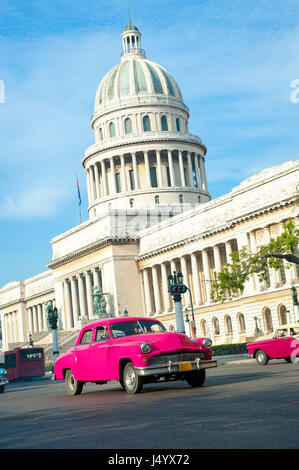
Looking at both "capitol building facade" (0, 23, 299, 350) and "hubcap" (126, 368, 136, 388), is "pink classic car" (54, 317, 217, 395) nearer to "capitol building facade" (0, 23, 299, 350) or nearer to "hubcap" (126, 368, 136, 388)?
"hubcap" (126, 368, 136, 388)

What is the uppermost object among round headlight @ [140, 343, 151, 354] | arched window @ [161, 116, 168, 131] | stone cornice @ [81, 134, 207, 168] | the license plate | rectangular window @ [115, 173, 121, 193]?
arched window @ [161, 116, 168, 131]

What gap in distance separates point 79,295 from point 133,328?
69.6 m

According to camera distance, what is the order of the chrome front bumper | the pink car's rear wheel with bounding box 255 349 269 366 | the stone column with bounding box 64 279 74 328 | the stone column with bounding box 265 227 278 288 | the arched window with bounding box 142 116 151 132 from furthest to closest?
1. the arched window with bounding box 142 116 151 132
2. the stone column with bounding box 64 279 74 328
3. the stone column with bounding box 265 227 278 288
4. the pink car's rear wheel with bounding box 255 349 269 366
5. the chrome front bumper

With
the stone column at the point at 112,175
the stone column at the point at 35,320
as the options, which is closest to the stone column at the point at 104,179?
the stone column at the point at 112,175

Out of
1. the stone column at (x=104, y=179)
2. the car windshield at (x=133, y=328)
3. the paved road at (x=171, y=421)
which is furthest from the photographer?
the stone column at (x=104, y=179)

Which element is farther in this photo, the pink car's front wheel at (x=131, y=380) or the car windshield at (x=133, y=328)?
the car windshield at (x=133, y=328)

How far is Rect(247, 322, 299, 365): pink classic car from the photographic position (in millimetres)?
24484

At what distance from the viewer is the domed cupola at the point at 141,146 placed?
94.9 m

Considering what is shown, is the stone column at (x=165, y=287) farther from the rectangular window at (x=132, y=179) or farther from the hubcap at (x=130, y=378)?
the hubcap at (x=130, y=378)

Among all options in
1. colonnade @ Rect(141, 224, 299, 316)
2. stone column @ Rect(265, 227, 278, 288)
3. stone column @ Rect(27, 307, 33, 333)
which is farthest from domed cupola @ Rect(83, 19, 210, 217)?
stone column @ Rect(265, 227, 278, 288)

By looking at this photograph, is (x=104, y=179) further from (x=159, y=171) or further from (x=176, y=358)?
(x=176, y=358)

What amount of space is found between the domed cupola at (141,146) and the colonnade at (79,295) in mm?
13944

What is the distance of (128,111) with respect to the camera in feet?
325

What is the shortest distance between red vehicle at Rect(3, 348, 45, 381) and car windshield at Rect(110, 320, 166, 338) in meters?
40.6
